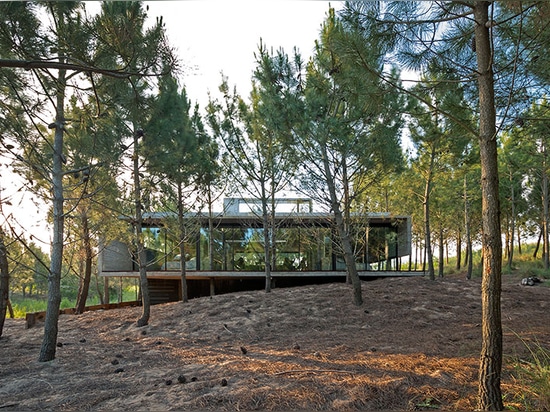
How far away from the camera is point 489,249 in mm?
2814

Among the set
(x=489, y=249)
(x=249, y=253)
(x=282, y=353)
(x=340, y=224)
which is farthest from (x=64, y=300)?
(x=489, y=249)

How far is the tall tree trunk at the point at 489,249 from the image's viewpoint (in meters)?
2.73

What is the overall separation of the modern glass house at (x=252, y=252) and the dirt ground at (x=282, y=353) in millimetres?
3302

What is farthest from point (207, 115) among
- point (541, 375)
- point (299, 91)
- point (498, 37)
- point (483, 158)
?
point (541, 375)

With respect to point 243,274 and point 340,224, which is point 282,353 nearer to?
point 340,224

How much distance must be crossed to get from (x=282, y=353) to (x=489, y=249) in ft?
11.0

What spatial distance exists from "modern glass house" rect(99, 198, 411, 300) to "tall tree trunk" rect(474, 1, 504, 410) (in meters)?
10.4

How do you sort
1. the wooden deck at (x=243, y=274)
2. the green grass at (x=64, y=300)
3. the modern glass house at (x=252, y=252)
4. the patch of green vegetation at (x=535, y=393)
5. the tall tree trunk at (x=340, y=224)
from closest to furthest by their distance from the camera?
the patch of green vegetation at (x=535, y=393) → the tall tree trunk at (x=340, y=224) → the wooden deck at (x=243, y=274) → the modern glass house at (x=252, y=252) → the green grass at (x=64, y=300)

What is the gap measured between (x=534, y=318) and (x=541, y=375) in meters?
5.41

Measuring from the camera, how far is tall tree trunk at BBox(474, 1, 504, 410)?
2.73 meters

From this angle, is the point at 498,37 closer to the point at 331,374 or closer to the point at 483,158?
the point at 483,158

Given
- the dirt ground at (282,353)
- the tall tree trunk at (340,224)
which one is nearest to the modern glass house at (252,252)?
the dirt ground at (282,353)

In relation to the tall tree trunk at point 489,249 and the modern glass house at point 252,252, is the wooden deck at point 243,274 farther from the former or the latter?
the tall tree trunk at point 489,249

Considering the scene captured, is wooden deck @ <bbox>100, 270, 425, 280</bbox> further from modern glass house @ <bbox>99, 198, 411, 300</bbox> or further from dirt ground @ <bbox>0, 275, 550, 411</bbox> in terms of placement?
dirt ground @ <bbox>0, 275, 550, 411</bbox>
